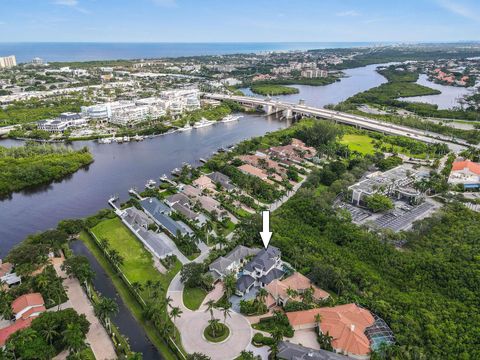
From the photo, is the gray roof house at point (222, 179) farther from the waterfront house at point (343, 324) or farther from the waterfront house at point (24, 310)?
the waterfront house at point (24, 310)

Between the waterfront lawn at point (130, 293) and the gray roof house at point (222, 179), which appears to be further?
the gray roof house at point (222, 179)

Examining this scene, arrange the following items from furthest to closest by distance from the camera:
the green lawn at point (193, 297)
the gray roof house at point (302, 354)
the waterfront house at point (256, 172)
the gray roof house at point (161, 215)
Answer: the waterfront house at point (256, 172), the gray roof house at point (161, 215), the green lawn at point (193, 297), the gray roof house at point (302, 354)

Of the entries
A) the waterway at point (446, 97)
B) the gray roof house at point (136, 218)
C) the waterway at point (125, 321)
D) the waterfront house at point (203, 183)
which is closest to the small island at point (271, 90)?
the waterway at point (446, 97)

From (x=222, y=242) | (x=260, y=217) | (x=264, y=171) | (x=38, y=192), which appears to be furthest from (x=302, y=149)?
(x=38, y=192)

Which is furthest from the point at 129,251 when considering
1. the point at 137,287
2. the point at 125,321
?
the point at 125,321

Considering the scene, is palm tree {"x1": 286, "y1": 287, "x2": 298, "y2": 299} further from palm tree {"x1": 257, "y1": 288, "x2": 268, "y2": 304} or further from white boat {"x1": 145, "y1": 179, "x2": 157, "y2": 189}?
white boat {"x1": 145, "y1": 179, "x2": 157, "y2": 189}

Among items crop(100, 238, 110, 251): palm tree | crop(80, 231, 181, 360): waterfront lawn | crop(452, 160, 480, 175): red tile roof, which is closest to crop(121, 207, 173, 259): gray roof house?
crop(80, 231, 181, 360): waterfront lawn

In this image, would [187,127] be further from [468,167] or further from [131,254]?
[468,167]
